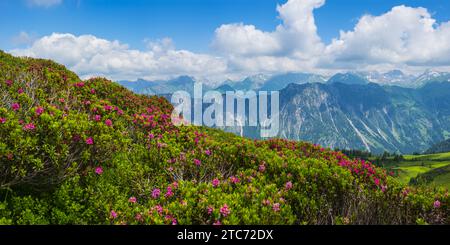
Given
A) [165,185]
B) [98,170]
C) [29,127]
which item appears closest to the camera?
[29,127]

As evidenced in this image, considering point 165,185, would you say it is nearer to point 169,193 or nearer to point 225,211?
point 169,193

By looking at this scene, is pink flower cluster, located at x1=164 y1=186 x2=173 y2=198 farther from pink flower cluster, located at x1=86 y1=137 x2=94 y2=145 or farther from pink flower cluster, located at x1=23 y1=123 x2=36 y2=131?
pink flower cluster, located at x1=23 y1=123 x2=36 y2=131

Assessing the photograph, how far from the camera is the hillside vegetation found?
26.1 feet

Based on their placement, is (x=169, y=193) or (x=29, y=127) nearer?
(x=29, y=127)

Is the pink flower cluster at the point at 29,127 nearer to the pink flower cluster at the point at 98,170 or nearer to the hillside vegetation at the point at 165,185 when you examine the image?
the hillside vegetation at the point at 165,185

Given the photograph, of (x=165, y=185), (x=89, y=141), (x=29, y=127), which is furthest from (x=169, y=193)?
(x=29, y=127)

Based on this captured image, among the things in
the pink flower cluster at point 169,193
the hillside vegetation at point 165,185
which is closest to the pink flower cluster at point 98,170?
the hillside vegetation at point 165,185

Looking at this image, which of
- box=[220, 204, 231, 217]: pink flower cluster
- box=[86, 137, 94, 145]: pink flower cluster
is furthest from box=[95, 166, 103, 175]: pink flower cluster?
box=[220, 204, 231, 217]: pink flower cluster

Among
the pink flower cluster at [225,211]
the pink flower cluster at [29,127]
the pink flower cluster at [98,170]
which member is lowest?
the pink flower cluster at [225,211]

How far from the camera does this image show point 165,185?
10.0 m

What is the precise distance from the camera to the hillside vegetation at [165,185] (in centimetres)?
796

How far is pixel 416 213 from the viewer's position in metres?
9.09
